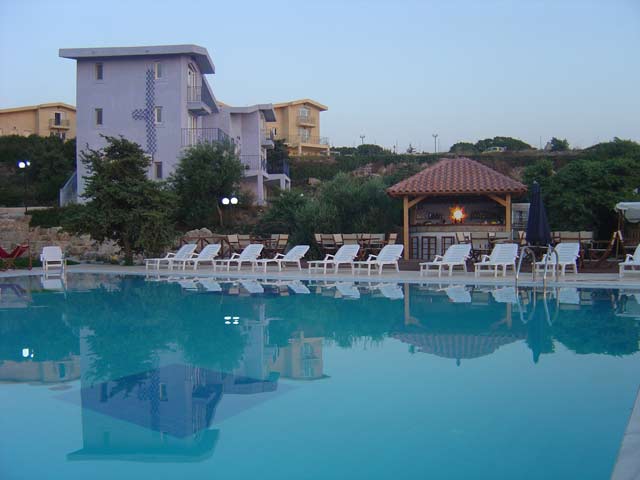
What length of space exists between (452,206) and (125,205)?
11.0 metres

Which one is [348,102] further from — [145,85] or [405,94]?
[145,85]

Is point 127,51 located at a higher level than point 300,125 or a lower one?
lower

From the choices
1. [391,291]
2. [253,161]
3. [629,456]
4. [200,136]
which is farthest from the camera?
[253,161]

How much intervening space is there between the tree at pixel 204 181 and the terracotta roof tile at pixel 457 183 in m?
8.08

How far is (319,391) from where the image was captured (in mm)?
5875

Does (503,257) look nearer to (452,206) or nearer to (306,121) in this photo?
(452,206)

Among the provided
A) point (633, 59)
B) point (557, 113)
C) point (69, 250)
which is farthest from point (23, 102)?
point (633, 59)

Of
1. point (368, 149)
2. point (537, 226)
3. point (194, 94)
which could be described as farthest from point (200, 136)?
point (368, 149)

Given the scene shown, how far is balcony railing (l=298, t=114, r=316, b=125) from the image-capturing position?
195 feet

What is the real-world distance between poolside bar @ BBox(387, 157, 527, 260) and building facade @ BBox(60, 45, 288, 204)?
34.2ft

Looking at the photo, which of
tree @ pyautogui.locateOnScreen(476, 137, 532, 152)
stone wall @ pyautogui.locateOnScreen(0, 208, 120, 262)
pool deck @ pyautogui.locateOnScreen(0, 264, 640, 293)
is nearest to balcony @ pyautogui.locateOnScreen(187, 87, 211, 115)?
stone wall @ pyautogui.locateOnScreen(0, 208, 120, 262)

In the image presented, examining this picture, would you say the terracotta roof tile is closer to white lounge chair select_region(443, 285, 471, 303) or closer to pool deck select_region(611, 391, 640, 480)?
white lounge chair select_region(443, 285, 471, 303)

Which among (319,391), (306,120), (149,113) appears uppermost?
(306,120)

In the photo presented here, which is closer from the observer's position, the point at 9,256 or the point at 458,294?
the point at 458,294
